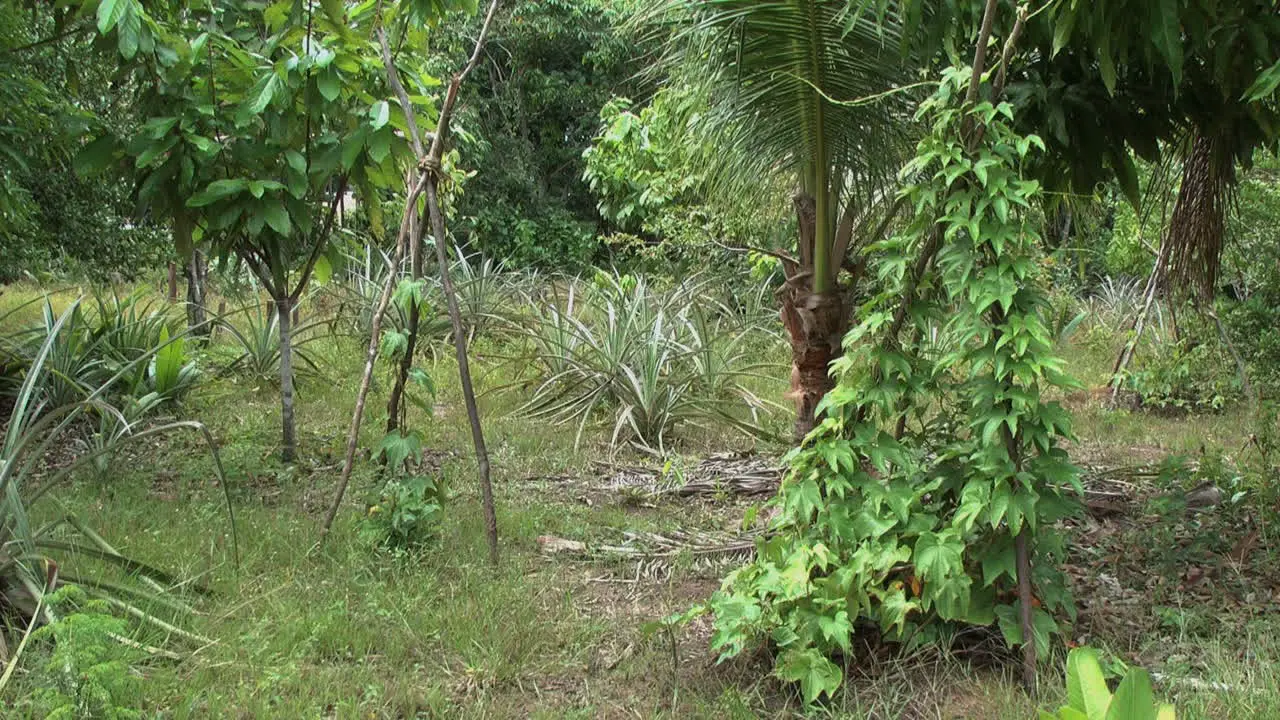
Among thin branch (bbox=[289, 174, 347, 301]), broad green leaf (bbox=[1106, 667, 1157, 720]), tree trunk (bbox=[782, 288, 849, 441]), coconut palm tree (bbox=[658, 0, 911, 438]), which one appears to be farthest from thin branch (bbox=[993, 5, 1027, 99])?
thin branch (bbox=[289, 174, 347, 301])

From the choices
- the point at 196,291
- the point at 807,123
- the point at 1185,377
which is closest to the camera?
the point at 807,123

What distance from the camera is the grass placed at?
290 centimetres

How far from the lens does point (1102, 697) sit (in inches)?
67.6

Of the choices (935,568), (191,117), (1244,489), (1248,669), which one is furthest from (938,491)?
(191,117)

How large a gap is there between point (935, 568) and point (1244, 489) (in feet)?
8.26

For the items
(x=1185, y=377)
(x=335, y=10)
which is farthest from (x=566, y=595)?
(x=1185, y=377)

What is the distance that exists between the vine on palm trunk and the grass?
0.20m

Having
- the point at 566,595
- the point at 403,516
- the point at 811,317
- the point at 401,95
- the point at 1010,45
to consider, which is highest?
the point at 401,95

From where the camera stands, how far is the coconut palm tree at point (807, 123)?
420cm

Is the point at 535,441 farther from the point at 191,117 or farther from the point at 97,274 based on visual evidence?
the point at 97,274

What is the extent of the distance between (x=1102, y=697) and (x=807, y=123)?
128 inches

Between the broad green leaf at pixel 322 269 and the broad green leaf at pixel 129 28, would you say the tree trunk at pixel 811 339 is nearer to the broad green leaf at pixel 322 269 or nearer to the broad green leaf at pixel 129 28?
the broad green leaf at pixel 322 269

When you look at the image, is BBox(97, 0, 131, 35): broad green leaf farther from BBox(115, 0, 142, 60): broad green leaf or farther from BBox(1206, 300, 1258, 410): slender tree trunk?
BBox(1206, 300, 1258, 410): slender tree trunk

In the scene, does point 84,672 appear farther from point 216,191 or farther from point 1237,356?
point 1237,356
